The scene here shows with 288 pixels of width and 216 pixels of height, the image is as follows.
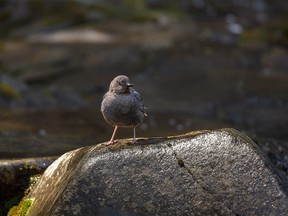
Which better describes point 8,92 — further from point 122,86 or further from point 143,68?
point 122,86

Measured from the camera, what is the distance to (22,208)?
691 cm

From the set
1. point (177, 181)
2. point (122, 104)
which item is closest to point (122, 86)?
point (122, 104)

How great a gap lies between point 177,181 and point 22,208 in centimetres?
207

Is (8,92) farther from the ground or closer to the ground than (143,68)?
closer to the ground

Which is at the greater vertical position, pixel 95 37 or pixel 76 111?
pixel 95 37

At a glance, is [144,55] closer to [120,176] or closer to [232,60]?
[232,60]

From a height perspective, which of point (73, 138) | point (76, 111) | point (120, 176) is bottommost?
point (120, 176)

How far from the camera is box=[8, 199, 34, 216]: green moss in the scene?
6.84 meters

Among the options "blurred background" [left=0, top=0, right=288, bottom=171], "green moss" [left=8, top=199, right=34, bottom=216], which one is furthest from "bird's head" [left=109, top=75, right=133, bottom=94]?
"blurred background" [left=0, top=0, right=288, bottom=171]

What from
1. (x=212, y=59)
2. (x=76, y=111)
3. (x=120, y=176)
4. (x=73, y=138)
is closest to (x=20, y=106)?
(x=76, y=111)

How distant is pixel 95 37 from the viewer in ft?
71.0

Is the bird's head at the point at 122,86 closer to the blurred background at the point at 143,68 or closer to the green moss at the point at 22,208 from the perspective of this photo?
the green moss at the point at 22,208

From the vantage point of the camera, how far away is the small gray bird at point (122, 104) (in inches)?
265

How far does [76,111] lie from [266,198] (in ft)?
32.3
